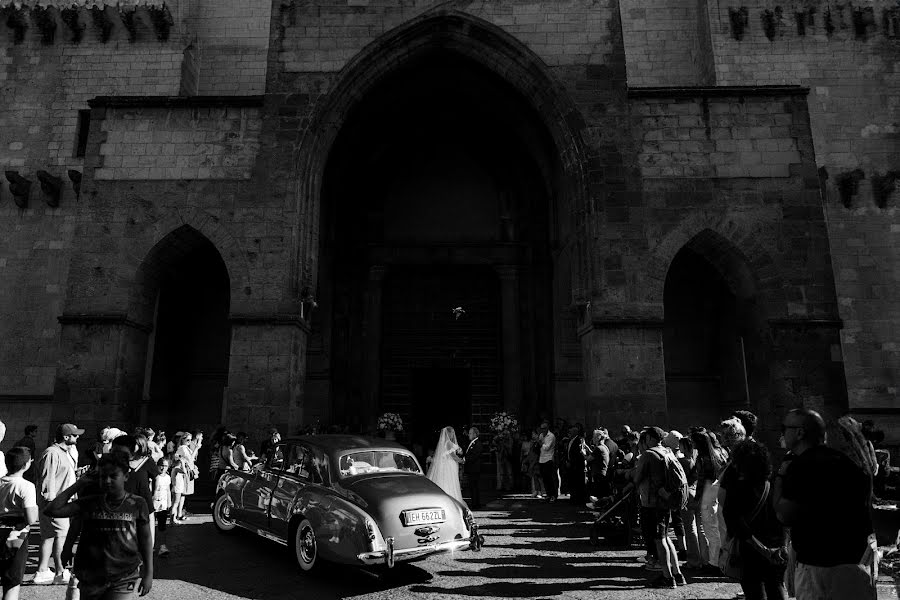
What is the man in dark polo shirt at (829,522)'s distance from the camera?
3.00 m

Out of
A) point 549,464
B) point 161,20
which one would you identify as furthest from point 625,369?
point 161,20

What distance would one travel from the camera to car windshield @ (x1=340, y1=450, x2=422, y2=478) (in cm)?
672

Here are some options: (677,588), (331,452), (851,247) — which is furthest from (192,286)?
(851,247)

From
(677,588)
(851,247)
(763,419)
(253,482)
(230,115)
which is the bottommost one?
(677,588)

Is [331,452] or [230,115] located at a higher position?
[230,115]

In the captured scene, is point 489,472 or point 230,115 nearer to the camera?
point 230,115

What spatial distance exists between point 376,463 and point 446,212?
498 inches

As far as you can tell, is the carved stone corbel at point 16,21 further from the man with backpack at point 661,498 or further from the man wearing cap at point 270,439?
the man with backpack at point 661,498

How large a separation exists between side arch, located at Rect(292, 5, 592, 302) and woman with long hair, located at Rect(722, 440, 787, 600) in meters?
9.68

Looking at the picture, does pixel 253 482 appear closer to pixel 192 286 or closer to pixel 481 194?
pixel 192 286

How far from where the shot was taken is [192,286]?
17156 mm

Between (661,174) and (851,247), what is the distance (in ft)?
23.2

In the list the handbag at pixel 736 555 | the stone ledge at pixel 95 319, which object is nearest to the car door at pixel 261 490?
the handbag at pixel 736 555

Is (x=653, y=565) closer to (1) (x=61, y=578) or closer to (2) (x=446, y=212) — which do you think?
(1) (x=61, y=578)
